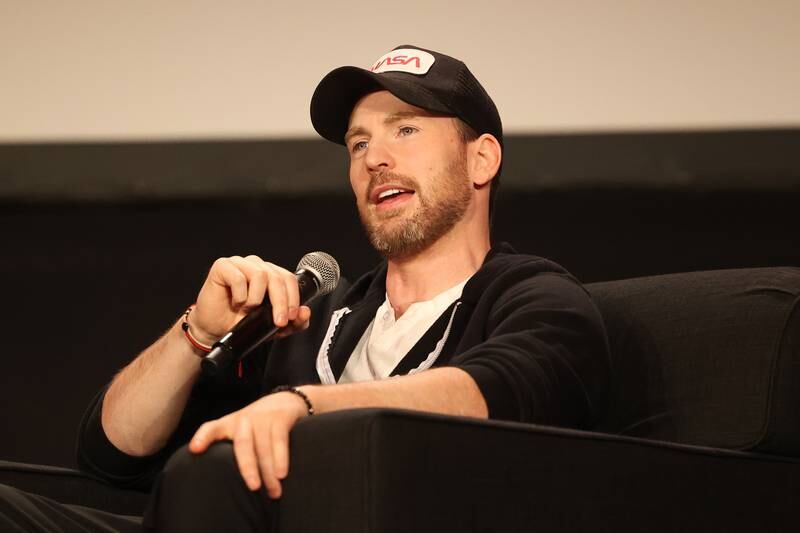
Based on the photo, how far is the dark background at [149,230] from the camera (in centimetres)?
223

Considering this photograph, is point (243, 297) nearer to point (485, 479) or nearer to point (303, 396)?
point (303, 396)

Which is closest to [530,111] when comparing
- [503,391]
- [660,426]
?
[660,426]

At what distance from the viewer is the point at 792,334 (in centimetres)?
147

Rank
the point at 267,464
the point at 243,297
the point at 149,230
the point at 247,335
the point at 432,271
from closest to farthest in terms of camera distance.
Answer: the point at 267,464 < the point at 247,335 < the point at 243,297 < the point at 432,271 < the point at 149,230

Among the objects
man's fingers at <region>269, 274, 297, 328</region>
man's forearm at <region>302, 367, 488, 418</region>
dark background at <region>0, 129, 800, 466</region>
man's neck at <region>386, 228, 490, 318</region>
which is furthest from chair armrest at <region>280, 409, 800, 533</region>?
dark background at <region>0, 129, 800, 466</region>

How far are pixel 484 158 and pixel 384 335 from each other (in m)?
0.40

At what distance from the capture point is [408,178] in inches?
74.5

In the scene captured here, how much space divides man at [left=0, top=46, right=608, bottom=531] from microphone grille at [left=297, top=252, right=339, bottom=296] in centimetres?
7

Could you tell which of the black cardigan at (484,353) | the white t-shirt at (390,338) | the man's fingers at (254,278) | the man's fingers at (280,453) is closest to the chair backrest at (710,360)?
the black cardigan at (484,353)

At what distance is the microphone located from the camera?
49.0 inches

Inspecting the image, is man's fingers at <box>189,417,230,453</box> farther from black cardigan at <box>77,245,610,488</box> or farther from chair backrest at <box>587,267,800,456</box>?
chair backrest at <box>587,267,800,456</box>

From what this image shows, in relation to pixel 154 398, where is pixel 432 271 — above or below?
above

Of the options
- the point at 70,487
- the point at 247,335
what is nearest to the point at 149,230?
the point at 70,487

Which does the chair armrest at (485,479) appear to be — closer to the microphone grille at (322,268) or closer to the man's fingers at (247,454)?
the man's fingers at (247,454)
